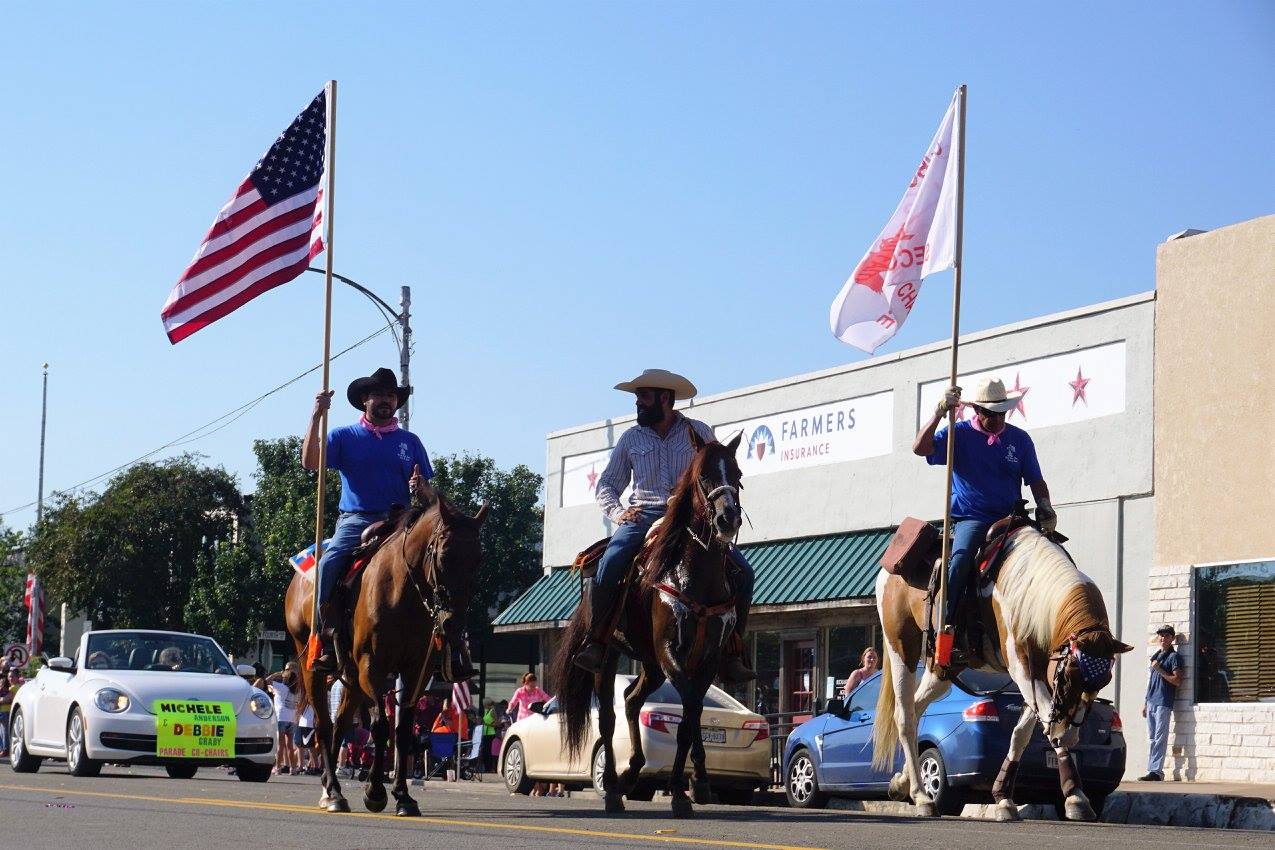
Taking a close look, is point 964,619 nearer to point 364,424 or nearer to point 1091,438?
point 364,424

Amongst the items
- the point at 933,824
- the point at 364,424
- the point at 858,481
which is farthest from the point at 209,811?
the point at 858,481

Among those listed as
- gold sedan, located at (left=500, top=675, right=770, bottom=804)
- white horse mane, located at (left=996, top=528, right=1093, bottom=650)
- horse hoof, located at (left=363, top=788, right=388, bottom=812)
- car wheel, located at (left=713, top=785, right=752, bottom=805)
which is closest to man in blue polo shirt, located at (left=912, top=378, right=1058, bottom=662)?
white horse mane, located at (left=996, top=528, right=1093, bottom=650)

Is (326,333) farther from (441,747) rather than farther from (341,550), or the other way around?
(441,747)


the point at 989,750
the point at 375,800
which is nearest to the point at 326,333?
the point at 375,800

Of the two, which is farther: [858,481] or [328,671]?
[858,481]

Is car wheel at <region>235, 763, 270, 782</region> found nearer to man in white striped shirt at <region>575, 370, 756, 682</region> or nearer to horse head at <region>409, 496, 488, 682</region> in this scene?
man in white striped shirt at <region>575, 370, 756, 682</region>

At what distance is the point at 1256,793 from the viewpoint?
18.0m

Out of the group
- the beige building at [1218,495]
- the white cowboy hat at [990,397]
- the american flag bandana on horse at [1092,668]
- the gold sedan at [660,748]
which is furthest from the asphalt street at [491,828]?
the beige building at [1218,495]

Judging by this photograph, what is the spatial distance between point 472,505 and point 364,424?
42.2 meters

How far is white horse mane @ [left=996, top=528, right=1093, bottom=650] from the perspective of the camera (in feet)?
37.9

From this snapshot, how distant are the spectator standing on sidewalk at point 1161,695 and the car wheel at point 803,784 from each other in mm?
5285

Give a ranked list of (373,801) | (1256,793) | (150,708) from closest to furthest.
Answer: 1. (373,801)
2. (1256,793)
3. (150,708)

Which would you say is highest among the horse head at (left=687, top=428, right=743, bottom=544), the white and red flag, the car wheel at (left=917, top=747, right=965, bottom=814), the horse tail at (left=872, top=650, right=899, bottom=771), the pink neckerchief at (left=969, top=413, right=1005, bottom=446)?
the white and red flag

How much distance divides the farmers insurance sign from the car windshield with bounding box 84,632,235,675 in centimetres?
932
